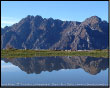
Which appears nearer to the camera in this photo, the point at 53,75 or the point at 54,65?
the point at 53,75

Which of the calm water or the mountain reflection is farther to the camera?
the mountain reflection

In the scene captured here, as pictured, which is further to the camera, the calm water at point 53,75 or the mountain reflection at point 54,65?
the mountain reflection at point 54,65

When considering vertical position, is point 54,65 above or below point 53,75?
below
